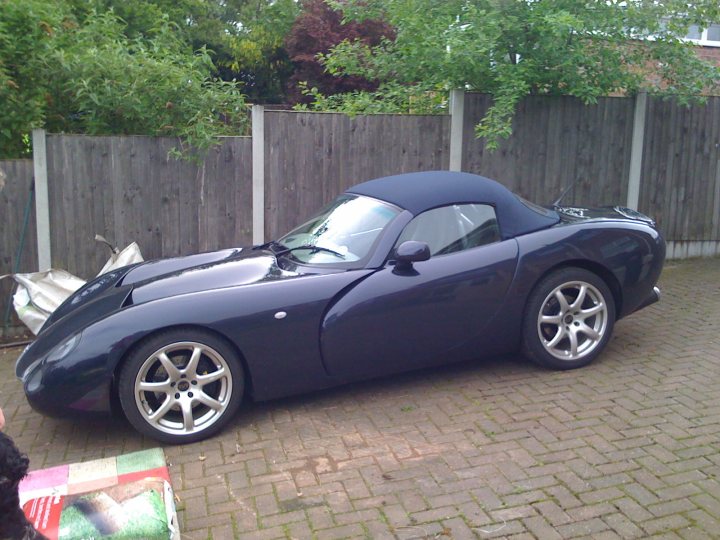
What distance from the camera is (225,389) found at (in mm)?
4508

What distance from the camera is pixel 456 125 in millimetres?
8289

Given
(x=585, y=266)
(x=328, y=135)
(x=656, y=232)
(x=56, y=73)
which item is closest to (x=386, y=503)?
(x=585, y=266)

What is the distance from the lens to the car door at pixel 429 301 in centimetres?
474

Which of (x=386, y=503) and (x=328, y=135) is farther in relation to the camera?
(x=328, y=135)

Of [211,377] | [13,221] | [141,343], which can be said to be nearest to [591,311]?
[211,377]

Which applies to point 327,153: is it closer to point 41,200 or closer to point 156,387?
point 41,200

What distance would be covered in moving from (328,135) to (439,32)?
161cm

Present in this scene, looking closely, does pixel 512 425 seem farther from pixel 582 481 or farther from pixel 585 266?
pixel 585 266

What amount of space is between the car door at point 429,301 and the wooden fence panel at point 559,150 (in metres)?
3.33

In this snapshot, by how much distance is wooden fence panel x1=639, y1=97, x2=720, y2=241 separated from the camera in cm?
911

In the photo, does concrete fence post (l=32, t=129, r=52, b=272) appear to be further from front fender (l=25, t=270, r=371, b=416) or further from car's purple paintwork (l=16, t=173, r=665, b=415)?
front fender (l=25, t=270, r=371, b=416)

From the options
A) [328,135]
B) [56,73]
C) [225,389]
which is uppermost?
[56,73]

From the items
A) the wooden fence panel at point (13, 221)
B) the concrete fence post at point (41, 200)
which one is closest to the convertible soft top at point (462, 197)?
the concrete fence post at point (41, 200)

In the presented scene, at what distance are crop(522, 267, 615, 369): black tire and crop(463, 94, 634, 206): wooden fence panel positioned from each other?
10.8 feet
